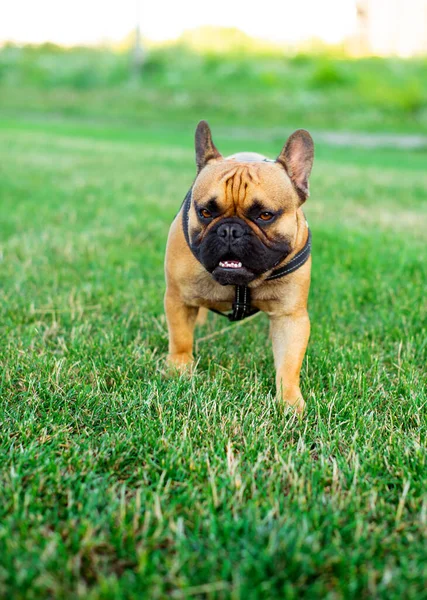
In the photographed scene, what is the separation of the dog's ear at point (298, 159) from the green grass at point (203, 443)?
2.95 ft

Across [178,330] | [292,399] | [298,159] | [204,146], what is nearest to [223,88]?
[204,146]

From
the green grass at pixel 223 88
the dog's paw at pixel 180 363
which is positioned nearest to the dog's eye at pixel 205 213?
the dog's paw at pixel 180 363

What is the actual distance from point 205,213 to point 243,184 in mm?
219

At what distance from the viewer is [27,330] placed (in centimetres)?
A: 344

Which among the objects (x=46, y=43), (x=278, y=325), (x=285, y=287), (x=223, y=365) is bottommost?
(x=223, y=365)

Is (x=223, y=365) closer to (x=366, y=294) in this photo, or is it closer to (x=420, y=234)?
(x=366, y=294)

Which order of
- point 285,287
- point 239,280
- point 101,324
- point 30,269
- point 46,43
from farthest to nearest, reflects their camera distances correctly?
point 46,43
point 30,269
point 101,324
point 285,287
point 239,280

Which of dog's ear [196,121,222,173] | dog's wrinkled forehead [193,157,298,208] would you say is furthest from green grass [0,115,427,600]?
dog's ear [196,121,222,173]

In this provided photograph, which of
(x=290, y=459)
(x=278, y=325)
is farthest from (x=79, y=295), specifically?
(x=290, y=459)

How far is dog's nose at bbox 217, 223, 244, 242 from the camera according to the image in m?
2.64

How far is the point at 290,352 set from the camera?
9.29 ft

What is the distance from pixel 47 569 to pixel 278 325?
170cm

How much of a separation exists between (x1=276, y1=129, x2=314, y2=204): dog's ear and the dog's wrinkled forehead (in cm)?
6

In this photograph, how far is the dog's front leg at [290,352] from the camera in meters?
2.74
